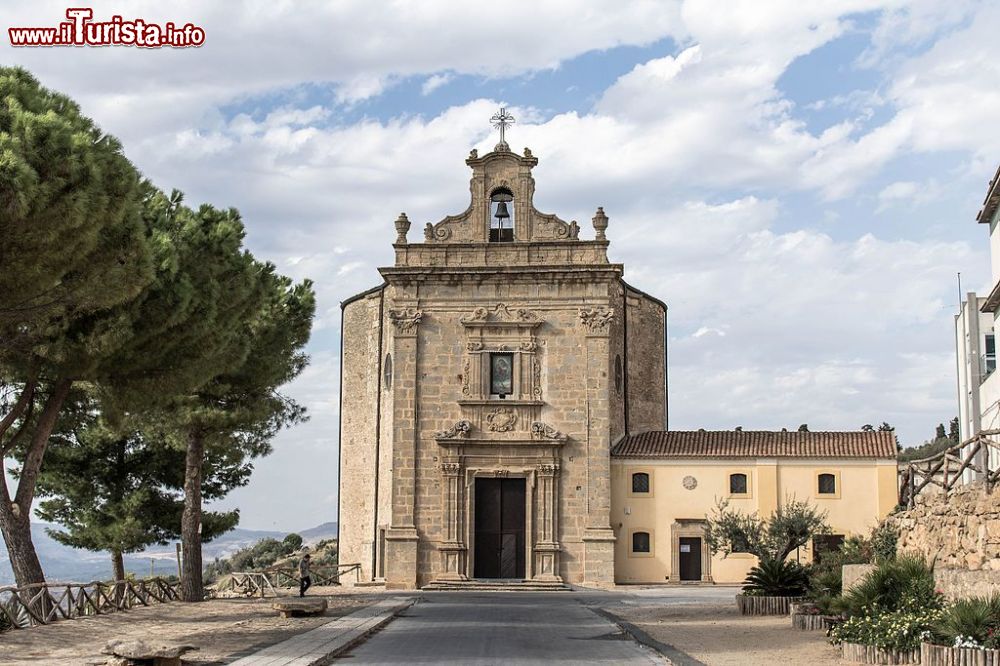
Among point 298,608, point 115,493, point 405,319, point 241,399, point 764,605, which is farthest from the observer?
point 405,319

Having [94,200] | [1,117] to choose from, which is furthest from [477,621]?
[1,117]

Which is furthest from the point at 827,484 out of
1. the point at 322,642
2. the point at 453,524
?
the point at 322,642

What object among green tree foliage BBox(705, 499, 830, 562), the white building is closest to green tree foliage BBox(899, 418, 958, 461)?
the white building

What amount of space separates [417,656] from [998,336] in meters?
21.0

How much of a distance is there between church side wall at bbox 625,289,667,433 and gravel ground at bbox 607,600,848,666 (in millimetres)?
17403

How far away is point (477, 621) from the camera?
2603 centimetres

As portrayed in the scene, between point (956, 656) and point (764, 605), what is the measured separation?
1276 cm

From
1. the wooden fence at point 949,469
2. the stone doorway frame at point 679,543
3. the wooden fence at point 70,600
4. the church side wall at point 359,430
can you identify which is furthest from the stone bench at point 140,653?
the church side wall at point 359,430

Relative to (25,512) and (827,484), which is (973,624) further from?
(827,484)

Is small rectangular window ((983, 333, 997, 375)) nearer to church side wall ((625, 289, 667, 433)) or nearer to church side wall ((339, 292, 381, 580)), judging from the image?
church side wall ((625, 289, 667, 433))

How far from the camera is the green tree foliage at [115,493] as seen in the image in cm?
3903

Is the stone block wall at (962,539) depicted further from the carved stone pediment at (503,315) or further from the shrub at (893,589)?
the carved stone pediment at (503,315)

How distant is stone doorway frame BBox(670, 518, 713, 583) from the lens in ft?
136

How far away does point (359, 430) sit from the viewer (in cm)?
4906
